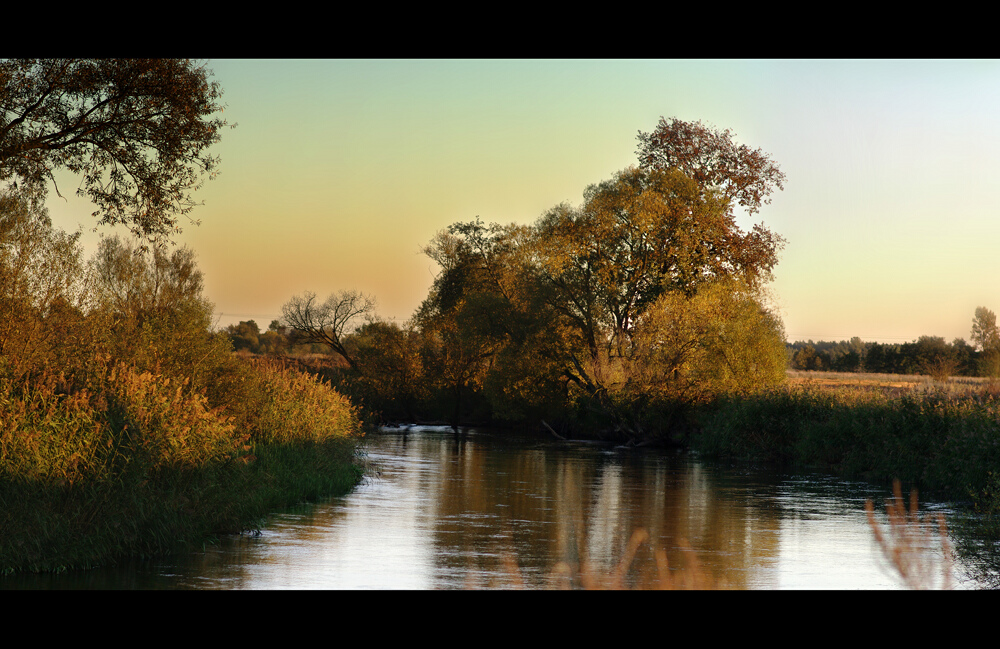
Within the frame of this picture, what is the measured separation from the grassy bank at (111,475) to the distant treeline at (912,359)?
213ft

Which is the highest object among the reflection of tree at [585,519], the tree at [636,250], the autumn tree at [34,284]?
the tree at [636,250]

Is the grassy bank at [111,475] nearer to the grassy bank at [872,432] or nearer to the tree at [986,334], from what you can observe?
the grassy bank at [872,432]

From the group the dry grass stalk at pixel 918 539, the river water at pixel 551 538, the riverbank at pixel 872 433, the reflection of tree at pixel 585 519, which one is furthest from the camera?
the riverbank at pixel 872 433

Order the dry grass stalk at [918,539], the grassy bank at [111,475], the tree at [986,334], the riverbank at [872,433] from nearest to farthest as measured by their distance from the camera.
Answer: the grassy bank at [111,475] → the dry grass stalk at [918,539] → the riverbank at [872,433] → the tree at [986,334]

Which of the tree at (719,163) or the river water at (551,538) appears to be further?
the tree at (719,163)

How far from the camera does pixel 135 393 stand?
51.3ft

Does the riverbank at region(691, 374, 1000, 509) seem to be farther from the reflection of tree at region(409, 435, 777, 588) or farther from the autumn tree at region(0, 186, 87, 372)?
the autumn tree at region(0, 186, 87, 372)

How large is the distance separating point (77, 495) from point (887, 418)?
85.8 ft

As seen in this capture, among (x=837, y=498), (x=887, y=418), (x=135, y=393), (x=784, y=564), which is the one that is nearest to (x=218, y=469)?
(x=135, y=393)

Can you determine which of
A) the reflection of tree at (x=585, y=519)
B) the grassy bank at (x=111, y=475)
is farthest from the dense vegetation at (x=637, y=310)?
the grassy bank at (x=111, y=475)

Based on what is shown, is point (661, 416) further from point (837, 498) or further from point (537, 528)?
point (537, 528)

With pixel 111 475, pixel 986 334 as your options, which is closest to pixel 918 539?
pixel 111 475

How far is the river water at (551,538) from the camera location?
1377 centimetres

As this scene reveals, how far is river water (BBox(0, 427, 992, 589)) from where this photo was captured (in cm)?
1377
